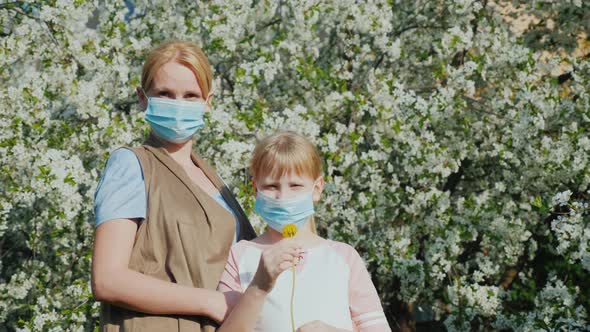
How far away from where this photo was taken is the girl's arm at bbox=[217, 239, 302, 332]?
205 cm

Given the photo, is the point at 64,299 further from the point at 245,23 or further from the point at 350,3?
the point at 350,3

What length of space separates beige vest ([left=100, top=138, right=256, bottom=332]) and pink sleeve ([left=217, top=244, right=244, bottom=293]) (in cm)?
A: 3

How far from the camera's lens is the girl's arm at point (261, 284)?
6.72 feet

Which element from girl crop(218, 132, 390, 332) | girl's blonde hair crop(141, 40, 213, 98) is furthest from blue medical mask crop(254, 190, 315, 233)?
girl's blonde hair crop(141, 40, 213, 98)

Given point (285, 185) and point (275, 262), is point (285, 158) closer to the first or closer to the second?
point (285, 185)

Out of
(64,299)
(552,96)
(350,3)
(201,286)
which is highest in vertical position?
(350,3)

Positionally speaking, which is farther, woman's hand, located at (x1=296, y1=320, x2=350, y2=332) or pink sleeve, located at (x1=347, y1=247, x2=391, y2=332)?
pink sleeve, located at (x1=347, y1=247, x2=391, y2=332)

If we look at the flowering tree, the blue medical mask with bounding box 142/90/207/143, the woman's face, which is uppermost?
the woman's face

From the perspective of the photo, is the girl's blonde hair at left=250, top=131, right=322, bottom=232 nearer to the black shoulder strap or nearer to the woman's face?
the black shoulder strap

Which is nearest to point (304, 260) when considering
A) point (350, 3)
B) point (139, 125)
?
point (139, 125)

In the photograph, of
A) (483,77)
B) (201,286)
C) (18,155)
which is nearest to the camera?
(201,286)

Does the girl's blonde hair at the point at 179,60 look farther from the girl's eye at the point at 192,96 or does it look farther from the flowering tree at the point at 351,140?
the flowering tree at the point at 351,140

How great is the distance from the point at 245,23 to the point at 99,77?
140 cm

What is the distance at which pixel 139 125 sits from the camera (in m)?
5.38
